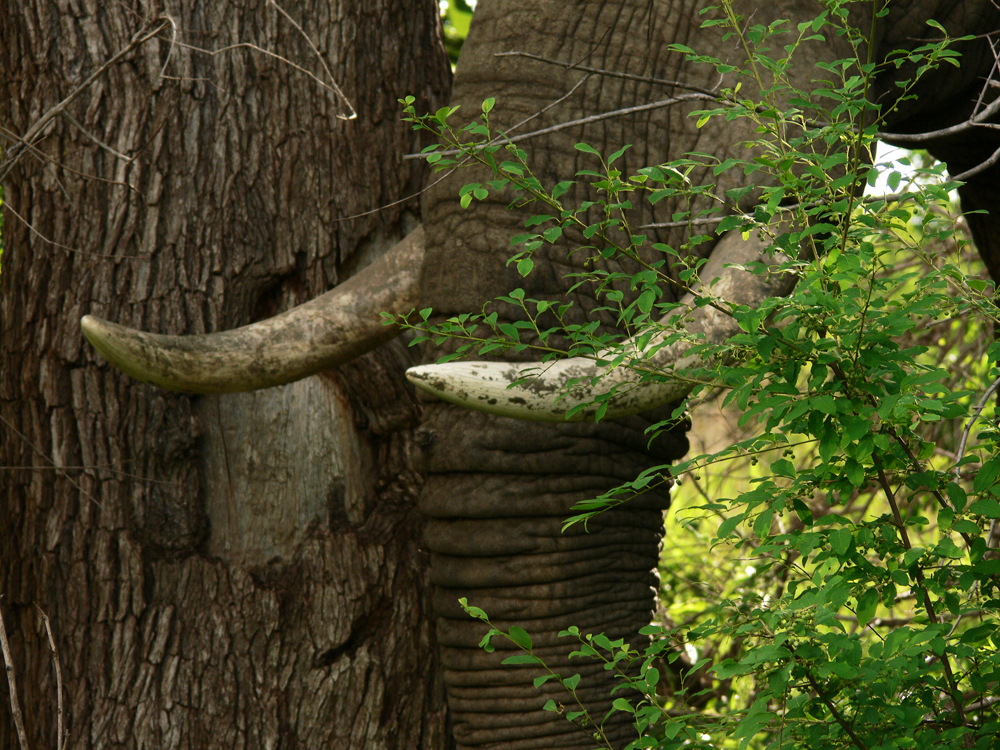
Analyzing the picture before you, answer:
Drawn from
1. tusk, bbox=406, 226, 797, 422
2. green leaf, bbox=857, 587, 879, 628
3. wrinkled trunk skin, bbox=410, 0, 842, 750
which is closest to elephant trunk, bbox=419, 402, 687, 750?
wrinkled trunk skin, bbox=410, 0, 842, 750

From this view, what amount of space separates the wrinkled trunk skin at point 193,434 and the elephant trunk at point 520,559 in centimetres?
76

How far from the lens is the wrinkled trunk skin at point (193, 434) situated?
9.96 feet

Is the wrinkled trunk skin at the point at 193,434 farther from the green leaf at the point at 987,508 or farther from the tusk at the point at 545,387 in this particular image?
the green leaf at the point at 987,508

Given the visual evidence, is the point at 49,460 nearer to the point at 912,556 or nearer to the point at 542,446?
the point at 542,446

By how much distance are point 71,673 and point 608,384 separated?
1993mm

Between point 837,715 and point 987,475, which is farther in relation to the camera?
point 987,475

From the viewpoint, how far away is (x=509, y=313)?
2301 millimetres

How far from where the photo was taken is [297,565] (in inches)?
123

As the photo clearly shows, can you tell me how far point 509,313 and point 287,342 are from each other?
1.98ft

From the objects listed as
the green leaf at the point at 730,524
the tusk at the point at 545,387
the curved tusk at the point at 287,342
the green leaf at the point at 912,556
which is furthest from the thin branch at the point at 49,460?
the green leaf at the point at 912,556

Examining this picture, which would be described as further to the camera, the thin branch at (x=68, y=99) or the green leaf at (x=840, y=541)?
the thin branch at (x=68, y=99)

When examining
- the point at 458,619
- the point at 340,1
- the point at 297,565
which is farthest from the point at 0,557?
the point at 340,1

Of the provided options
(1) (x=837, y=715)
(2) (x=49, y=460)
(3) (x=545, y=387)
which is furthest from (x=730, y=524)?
(2) (x=49, y=460)

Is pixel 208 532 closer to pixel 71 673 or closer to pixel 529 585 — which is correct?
pixel 71 673
